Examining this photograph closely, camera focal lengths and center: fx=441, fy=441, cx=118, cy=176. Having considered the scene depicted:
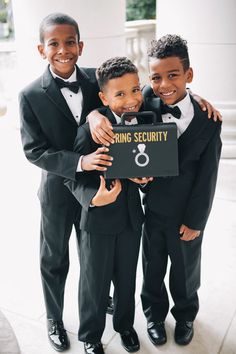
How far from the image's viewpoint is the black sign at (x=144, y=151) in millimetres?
1666

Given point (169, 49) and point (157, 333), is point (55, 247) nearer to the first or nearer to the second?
point (157, 333)

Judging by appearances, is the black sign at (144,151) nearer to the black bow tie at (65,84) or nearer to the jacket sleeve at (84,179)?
the jacket sleeve at (84,179)

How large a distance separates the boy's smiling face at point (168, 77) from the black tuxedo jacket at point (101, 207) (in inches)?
9.2

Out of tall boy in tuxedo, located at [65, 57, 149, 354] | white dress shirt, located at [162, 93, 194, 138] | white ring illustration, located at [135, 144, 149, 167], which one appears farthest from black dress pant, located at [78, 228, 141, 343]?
white dress shirt, located at [162, 93, 194, 138]

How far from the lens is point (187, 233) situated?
2.00m

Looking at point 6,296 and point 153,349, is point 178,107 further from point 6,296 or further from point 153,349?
point 6,296

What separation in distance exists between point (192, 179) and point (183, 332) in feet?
2.78

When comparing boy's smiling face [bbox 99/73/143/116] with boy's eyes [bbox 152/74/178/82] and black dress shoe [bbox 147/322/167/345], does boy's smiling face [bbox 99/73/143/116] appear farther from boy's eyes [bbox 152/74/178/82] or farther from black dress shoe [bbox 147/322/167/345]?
black dress shoe [bbox 147/322/167/345]

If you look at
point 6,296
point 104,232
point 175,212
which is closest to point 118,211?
point 104,232

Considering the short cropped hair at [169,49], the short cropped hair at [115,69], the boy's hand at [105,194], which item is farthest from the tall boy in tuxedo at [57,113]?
the short cropped hair at [169,49]

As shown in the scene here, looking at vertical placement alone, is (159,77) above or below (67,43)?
below

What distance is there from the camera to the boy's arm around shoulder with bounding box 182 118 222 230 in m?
1.86

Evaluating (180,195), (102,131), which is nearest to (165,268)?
(180,195)

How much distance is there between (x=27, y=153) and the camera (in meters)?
1.90
